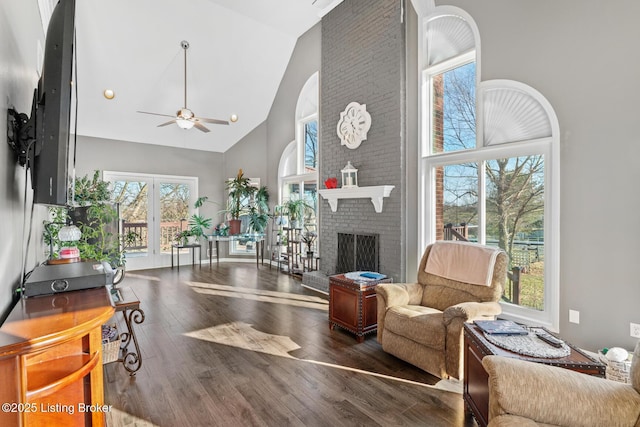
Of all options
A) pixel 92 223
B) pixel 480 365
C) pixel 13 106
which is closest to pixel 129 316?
pixel 13 106

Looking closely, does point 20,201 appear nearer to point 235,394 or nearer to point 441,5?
point 235,394

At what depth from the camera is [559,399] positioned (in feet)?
4.38

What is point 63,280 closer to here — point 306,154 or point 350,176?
point 350,176

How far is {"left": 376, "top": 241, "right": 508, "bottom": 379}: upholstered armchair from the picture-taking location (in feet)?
8.00

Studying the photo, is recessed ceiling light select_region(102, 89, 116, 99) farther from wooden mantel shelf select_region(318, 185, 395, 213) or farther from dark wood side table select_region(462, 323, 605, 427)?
dark wood side table select_region(462, 323, 605, 427)

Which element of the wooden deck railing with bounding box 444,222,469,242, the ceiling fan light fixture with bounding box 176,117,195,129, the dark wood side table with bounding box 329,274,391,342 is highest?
the ceiling fan light fixture with bounding box 176,117,195,129

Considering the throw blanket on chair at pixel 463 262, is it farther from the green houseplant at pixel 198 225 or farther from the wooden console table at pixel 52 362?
the green houseplant at pixel 198 225

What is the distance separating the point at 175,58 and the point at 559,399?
6.72 m

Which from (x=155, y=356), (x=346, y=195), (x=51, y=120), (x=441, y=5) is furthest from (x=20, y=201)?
(x=441, y=5)

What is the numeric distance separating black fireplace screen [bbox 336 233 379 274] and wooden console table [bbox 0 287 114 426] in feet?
11.7

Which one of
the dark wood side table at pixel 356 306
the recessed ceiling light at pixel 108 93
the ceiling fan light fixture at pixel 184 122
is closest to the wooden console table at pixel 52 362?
the dark wood side table at pixel 356 306

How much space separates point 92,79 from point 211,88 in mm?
2013

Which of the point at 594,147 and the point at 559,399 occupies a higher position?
the point at 594,147

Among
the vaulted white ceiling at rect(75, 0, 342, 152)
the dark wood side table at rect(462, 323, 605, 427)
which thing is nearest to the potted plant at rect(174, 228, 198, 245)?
the vaulted white ceiling at rect(75, 0, 342, 152)
